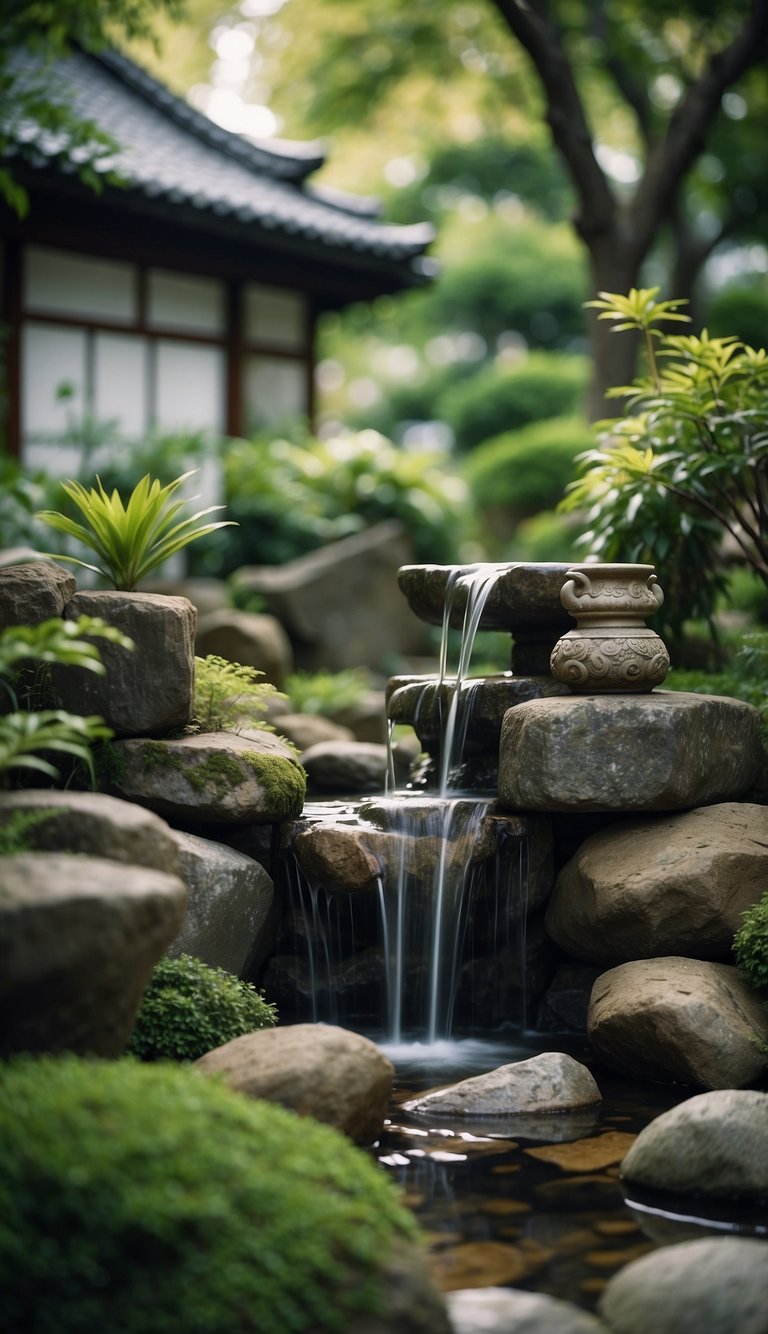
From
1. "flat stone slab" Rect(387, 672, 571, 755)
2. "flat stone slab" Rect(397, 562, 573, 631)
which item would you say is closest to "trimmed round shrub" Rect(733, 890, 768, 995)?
"flat stone slab" Rect(387, 672, 571, 755)

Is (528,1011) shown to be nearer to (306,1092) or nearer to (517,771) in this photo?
(517,771)

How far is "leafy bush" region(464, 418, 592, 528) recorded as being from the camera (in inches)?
814

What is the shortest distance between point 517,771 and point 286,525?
29.8ft

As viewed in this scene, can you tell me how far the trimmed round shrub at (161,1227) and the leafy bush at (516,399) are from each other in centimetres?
2229

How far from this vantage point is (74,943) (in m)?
4.07

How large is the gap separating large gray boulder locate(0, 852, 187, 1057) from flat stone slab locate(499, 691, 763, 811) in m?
2.87

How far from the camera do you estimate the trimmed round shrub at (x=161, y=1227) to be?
349 centimetres

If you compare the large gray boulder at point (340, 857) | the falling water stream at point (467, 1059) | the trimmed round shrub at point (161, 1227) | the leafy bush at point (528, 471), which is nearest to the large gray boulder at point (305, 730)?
the falling water stream at point (467, 1059)

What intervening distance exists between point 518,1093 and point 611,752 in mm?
1827

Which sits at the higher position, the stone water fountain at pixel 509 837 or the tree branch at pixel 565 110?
the tree branch at pixel 565 110

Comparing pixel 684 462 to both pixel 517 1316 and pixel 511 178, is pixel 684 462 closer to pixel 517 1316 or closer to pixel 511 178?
pixel 517 1316

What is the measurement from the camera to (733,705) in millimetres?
7297

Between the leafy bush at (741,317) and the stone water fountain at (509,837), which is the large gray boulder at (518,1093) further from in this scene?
the leafy bush at (741,317)

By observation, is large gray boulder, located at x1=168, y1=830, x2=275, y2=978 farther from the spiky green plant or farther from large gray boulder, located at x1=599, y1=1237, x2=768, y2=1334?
large gray boulder, located at x1=599, y1=1237, x2=768, y2=1334
